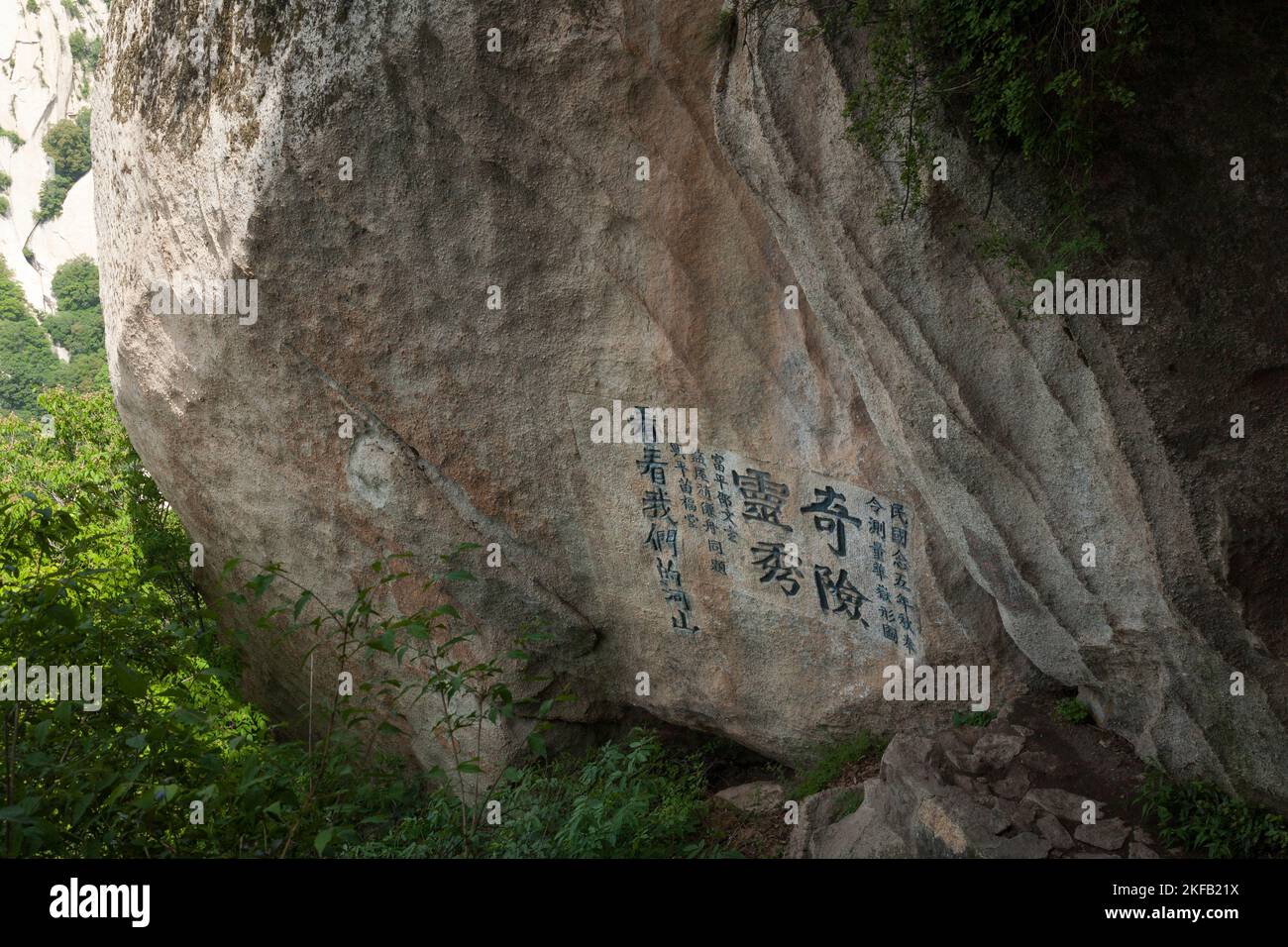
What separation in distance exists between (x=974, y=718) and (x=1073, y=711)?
0.62 meters

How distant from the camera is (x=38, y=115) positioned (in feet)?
158

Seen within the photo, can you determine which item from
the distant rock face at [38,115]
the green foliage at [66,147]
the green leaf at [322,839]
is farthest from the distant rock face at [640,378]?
the green foliage at [66,147]

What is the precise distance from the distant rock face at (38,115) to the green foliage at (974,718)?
155ft

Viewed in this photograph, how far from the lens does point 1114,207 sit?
3943 mm

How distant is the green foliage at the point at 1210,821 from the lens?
14.0 ft

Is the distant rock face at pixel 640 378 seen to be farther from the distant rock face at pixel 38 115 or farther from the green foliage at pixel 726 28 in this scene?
the distant rock face at pixel 38 115

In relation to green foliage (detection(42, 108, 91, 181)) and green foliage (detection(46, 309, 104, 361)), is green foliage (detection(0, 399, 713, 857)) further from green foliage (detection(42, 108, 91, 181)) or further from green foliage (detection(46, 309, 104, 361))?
green foliage (detection(42, 108, 91, 181))

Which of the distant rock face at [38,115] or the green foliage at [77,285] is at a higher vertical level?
the distant rock face at [38,115]

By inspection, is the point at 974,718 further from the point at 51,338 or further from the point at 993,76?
the point at 51,338

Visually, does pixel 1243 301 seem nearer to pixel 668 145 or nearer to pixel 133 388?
pixel 668 145

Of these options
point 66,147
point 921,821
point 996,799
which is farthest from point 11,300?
point 996,799

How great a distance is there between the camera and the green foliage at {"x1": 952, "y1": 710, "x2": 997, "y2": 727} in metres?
5.96

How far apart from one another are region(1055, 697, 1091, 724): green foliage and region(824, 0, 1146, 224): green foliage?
2833mm

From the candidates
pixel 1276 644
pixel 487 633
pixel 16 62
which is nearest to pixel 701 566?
pixel 487 633
